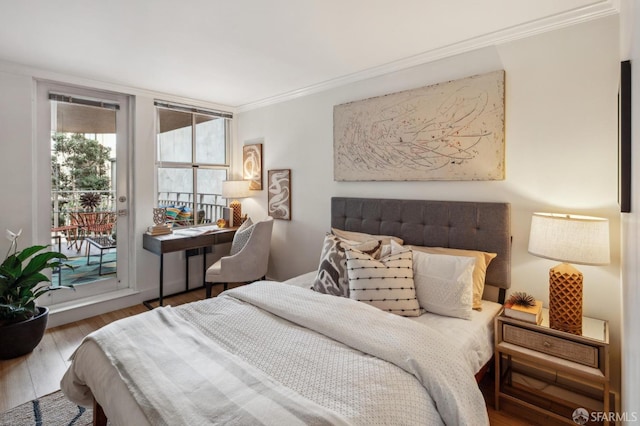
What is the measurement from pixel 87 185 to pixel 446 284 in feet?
11.7

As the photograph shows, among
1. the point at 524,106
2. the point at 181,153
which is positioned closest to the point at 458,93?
the point at 524,106

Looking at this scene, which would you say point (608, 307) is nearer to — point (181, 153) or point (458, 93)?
point (458, 93)

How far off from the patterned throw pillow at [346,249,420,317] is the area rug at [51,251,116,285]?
2.90 m

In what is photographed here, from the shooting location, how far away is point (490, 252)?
223 cm

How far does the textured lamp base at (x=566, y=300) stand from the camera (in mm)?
1766

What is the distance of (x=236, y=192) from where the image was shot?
4066 millimetres

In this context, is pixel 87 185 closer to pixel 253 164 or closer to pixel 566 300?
pixel 253 164

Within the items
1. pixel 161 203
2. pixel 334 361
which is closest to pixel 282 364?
pixel 334 361

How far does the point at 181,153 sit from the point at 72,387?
299cm

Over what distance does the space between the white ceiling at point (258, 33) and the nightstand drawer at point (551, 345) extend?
1878 millimetres

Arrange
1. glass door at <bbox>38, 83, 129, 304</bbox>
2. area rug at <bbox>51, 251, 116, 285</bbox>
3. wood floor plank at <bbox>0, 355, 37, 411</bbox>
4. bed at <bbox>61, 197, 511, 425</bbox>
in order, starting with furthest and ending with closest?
area rug at <bbox>51, 251, 116, 285</bbox> → glass door at <bbox>38, 83, 129, 304</bbox> → wood floor plank at <bbox>0, 355, 37, 411</bbox> → bed at <bbox>61, 197, 511, 425</bbox>

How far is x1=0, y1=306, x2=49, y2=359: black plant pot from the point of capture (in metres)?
2.48

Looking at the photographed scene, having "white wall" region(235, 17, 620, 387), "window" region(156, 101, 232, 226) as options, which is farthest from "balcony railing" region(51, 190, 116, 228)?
"white wall" region(235, 17, 620, 387)

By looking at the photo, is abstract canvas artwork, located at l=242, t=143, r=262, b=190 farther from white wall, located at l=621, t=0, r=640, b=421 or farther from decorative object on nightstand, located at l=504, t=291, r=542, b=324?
white wall, located at l=621, t=0, r=640, b=421
